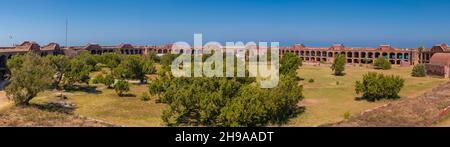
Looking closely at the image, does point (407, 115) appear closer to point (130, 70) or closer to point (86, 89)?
point (130, 70)

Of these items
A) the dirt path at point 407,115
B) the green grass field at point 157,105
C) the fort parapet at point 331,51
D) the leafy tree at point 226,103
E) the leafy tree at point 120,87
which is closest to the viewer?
the dirt path at point 407,115

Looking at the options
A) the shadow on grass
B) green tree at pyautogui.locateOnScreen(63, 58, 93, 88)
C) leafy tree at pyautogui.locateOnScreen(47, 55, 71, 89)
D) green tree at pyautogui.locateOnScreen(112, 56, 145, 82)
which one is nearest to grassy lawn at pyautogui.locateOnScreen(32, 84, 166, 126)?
the shadow on grass

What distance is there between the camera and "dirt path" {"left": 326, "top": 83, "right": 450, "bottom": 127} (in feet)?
112

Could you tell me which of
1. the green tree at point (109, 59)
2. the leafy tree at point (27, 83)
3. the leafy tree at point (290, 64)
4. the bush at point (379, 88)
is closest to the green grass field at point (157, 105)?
the bush at point (379, 88)

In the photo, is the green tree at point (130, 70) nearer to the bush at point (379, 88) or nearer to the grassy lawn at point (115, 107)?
the grassy lawn at point (115, 107)

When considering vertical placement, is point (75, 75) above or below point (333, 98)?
above

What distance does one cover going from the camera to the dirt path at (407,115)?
3400 centimetres

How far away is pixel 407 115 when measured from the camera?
38250 millimetres

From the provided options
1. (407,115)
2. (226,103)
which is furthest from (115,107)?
(407,115)

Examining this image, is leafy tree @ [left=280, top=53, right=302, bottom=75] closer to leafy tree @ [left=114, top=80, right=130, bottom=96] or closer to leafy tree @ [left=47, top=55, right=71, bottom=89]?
leafy tree @ [left=114, top=80, right=130, bottom=96]

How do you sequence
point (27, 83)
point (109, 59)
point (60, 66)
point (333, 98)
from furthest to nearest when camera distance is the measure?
point (109, 59) → point (60, 66) → point (333, 98) → point (27, 83)
